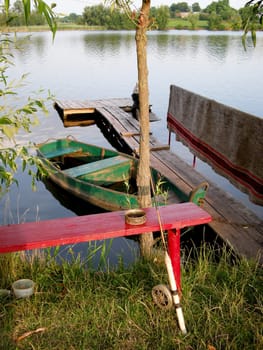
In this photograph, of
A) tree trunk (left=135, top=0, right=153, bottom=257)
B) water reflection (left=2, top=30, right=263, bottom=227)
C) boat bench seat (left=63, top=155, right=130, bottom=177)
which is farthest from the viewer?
water reflection (left=2, top=30, right=263, bottom=227)

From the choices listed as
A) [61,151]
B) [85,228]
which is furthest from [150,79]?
[85,228]

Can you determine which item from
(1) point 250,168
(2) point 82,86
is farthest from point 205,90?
(1) point 250,168

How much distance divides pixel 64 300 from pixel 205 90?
22.0m

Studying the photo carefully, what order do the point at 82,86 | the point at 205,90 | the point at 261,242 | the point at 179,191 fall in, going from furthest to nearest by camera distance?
the point at 82,86, the point at 205,90, the point at 179,191, the point at 261,242

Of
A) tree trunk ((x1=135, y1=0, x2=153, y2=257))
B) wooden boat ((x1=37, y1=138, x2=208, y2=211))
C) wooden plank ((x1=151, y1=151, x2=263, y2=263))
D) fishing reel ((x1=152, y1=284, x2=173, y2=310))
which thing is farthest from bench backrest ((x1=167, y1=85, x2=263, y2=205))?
fishing reel ((x1=152, y1=284, x2=173, y2=310))

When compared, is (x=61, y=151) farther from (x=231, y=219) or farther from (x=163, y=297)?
(x=163, y=297)

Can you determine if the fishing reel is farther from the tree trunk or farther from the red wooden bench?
the tree trunk

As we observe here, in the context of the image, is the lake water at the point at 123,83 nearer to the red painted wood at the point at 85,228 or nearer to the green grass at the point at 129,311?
the green grass at the point at 129,311

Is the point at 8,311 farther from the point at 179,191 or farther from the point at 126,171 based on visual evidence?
the point at 126,171

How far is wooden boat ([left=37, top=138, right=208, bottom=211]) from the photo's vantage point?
791 centimetres

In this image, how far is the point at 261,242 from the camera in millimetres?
6250

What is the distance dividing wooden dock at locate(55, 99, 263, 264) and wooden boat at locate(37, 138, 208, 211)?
0.55 m

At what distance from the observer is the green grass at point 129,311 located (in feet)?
10.0

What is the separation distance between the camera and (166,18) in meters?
12.7
